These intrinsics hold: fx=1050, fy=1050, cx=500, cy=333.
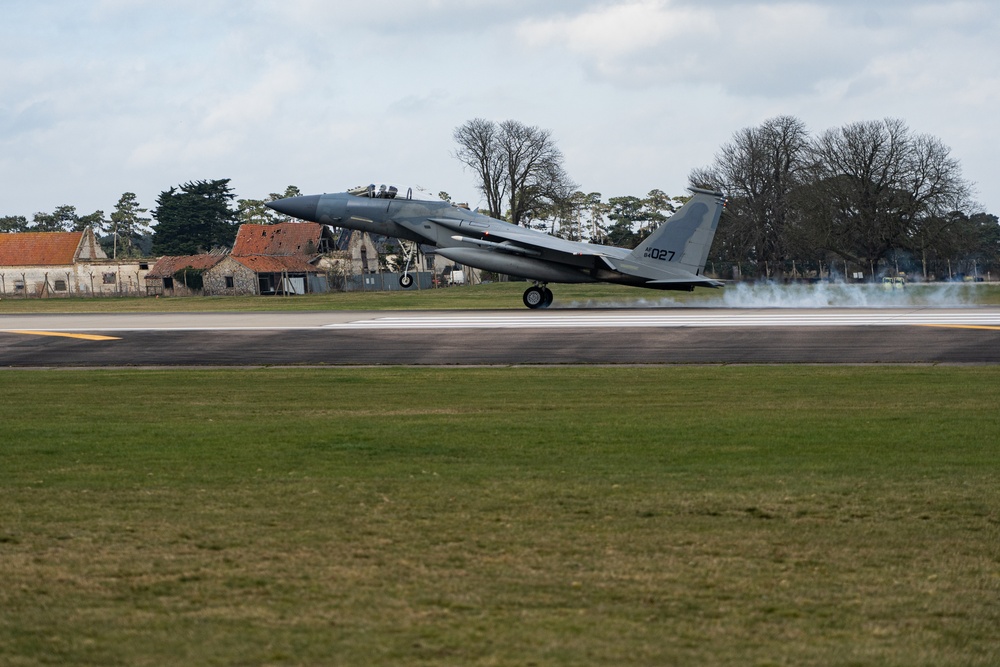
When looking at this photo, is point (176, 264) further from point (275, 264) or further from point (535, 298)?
point (535, 298)

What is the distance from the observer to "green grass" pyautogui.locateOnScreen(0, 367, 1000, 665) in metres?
5.86

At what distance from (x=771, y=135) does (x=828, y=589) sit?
89.9 m

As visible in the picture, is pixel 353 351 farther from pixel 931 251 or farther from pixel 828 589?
pixel 931 251

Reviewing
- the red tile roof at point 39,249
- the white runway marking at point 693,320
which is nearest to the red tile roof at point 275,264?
the red tile roof at point 39,249

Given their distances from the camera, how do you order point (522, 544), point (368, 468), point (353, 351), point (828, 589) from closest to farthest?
1. point (828, 589)
2. point (522, 544)
3. point (368, 468)
4. point (353, 351)

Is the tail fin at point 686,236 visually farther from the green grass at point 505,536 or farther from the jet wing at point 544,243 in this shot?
the green grass at point 505,536

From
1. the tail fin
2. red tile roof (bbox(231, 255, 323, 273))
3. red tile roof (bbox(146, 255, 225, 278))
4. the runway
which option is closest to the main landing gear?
the tail fin

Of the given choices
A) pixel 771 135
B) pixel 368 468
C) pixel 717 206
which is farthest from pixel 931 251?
pixel 368 468

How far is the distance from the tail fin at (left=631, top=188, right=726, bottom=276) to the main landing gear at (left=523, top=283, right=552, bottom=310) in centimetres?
368

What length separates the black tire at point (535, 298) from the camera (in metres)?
40.0

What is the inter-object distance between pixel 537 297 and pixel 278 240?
6102cm

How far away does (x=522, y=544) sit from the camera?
778 centimetres

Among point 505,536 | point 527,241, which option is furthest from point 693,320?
point 505,536

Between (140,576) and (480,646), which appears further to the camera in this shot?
(140,576)
